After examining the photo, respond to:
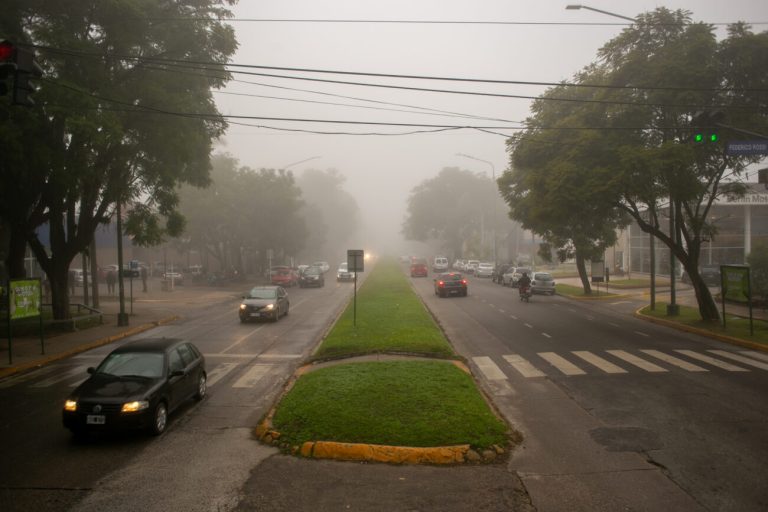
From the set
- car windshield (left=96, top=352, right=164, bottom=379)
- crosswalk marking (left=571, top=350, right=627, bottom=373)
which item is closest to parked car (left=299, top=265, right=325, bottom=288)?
crosswalk marking (left=571, top=350, right=627, bottom=373)

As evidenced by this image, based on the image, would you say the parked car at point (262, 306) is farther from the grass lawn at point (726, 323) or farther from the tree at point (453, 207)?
the tree at point (453, 207)

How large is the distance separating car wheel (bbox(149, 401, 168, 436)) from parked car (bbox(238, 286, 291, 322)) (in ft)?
47.4

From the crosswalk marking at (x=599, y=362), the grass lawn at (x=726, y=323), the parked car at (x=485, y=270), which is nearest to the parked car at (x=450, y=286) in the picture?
the grass lawn at (x=726, y=323)

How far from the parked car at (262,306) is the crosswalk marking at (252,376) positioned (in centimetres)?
908

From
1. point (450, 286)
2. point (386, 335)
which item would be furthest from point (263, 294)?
point (450, 286)

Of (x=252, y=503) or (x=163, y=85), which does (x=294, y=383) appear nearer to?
(x=252, y=503)

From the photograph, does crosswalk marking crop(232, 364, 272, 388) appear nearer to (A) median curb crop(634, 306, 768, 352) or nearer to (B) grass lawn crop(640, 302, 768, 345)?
(A) median curb crop(634, 306, 768, 352)

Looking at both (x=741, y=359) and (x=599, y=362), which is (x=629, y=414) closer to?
(x=599, y=362)

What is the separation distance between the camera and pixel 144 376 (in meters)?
9.52

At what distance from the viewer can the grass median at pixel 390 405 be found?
8.32 meters

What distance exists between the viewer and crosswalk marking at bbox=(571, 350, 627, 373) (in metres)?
13.6

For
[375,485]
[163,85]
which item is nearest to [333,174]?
[163,85]

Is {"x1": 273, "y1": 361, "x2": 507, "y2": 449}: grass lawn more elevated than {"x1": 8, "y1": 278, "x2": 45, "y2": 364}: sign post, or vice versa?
{"x1": 8, "y1": 278, "x2": 45, "y2": 364}: sign post

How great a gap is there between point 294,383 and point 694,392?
8.56 m
